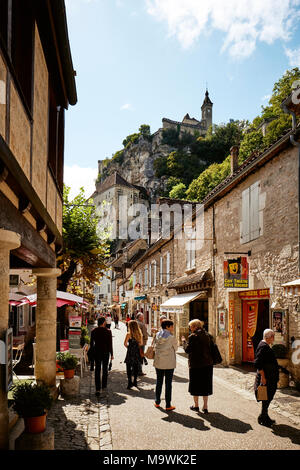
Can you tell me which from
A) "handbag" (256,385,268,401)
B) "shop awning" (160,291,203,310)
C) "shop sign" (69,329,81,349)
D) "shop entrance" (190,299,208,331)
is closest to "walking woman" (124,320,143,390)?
"shop sign" (69,329,81,349)

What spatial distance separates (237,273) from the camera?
37.7 ft

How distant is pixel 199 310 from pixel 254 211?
8189mm

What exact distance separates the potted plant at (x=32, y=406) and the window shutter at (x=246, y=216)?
326 inches

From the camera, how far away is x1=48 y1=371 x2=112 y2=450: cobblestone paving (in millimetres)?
5297

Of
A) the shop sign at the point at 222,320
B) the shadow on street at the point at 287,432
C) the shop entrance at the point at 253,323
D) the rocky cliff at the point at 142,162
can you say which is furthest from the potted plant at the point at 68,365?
the rocky cliff at the point at 142,162

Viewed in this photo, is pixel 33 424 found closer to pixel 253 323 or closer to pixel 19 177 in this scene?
pixel 19 177

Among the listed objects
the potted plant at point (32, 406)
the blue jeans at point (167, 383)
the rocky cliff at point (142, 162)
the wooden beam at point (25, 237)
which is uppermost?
the rocky cliff at point (142, 162)

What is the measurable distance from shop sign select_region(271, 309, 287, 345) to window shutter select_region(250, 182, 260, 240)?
229cm

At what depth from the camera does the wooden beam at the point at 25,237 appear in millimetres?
4109

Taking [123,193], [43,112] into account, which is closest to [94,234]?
[43,112]

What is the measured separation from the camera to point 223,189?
44.0 ft

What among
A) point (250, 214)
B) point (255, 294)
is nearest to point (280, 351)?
point (255, 294)

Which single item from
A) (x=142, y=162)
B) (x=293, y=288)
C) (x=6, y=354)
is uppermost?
(x=142, y=162)

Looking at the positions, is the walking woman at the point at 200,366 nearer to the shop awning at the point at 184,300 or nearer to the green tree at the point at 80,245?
the green tree at the point at 80,245
